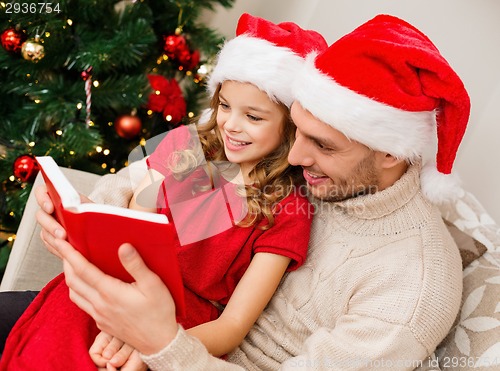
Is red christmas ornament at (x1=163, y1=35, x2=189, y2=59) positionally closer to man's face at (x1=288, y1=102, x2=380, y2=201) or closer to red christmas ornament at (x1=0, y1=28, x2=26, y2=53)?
red christmas ornament at (x1=0, y1=28, x2=26, y2=53)

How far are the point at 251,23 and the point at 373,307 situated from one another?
0.80 meters

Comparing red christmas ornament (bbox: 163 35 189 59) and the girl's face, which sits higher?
the girl's face

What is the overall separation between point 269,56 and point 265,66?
3cm

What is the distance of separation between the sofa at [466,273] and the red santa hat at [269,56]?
62 centimetres

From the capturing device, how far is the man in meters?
0.95

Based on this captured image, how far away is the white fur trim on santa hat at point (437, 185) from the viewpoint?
116cm

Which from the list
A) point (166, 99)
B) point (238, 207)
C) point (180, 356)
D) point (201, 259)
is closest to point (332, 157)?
point (238, 207)

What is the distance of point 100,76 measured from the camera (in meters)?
2.04

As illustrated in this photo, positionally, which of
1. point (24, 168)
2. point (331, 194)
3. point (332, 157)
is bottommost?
point (24, 168)

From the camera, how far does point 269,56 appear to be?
49.4 inches

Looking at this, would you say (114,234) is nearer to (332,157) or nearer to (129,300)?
(129,300)

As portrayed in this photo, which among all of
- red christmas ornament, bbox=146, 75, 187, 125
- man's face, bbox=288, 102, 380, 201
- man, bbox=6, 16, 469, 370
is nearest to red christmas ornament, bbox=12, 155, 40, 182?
red christmas ornament, bbox=146, 75, 187, 125

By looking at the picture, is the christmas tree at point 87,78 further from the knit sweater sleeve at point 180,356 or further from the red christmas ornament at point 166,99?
the knit sweater sleeve at point 180,356

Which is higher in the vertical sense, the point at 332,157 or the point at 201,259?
the point at 332,157
